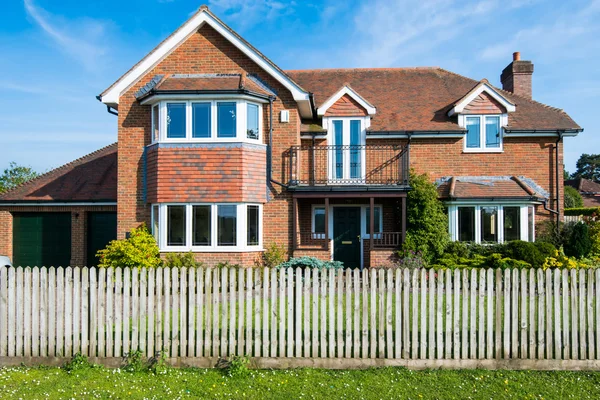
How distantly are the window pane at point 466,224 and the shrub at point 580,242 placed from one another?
322 centimetres

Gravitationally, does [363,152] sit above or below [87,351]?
above

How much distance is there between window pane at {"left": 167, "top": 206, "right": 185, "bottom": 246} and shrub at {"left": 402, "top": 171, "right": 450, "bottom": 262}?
7181 mm

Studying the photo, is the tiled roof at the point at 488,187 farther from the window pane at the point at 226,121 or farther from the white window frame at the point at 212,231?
the window pane at the point at 226,121

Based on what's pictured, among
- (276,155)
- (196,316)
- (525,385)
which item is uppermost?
(276,155)

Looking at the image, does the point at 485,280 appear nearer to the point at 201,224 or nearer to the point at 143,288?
the point at 143,288

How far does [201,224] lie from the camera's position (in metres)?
14.2

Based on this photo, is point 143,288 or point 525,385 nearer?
point 525,385

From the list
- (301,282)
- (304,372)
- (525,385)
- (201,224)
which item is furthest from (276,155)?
(525,385)

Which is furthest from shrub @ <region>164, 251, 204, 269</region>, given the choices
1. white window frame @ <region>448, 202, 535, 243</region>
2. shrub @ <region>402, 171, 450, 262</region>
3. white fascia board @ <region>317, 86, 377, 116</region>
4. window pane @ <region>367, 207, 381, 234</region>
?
white window frame @ <region>448, 202, 535, 243</region>

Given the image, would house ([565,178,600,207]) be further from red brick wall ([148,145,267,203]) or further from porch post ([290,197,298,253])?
red brick wall ([148,145,267,203])

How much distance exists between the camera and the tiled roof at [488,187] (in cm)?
1595

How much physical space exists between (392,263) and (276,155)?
17.1 feet

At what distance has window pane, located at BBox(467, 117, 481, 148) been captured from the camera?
17250 millimetres

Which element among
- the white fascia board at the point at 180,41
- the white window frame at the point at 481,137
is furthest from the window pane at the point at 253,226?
the white window frame at the point at 481,137
